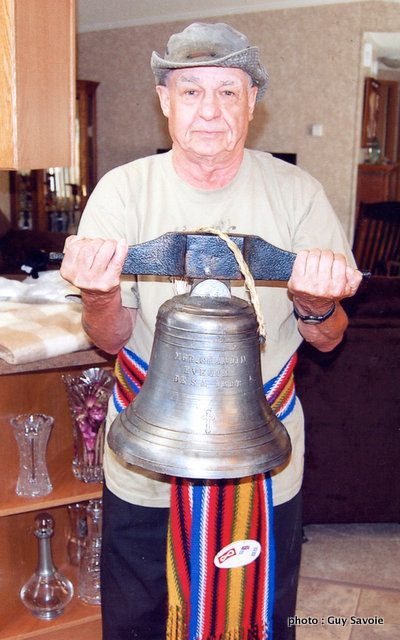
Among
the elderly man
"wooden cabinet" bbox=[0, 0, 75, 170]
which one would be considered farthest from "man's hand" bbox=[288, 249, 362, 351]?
"wooden cabinet" bbox=[0, 0, 75, 170]

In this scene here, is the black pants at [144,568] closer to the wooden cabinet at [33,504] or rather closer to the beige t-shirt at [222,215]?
the beige t-shirt at [222,215]

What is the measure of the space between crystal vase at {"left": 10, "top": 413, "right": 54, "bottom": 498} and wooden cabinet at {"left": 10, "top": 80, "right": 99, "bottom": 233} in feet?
16.6

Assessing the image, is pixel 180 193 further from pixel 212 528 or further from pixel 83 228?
pixel 212 528

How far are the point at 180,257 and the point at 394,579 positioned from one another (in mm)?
1951

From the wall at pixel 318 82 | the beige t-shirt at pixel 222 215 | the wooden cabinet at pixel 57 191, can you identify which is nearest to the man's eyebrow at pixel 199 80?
the beige t-shirt at pixel 222 215

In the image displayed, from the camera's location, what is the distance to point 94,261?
0.89m

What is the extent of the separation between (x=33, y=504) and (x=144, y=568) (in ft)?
A: 1.37

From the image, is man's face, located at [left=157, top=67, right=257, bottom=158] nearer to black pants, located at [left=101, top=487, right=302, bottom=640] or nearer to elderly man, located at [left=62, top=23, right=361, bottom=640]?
elderly man, located at [left=62, top=23, right=361, bottom=640]

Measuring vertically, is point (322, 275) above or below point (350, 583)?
above

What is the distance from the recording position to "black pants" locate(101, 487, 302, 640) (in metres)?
1.36

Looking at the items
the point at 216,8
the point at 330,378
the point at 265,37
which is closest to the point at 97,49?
the point at 216,8

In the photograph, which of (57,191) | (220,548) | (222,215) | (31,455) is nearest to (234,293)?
(222,215)

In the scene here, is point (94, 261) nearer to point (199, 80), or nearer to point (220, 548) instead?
point (199, 80)

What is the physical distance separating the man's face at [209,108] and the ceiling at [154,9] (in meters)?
5.12
